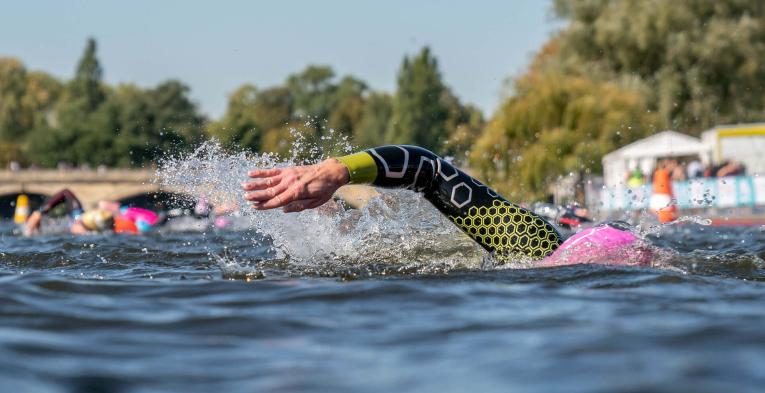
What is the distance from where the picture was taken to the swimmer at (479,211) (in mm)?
5379

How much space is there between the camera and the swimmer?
17.6ft

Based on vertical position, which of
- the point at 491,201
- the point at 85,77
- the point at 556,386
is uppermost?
the point at 85,77

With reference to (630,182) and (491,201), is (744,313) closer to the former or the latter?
(491,201)

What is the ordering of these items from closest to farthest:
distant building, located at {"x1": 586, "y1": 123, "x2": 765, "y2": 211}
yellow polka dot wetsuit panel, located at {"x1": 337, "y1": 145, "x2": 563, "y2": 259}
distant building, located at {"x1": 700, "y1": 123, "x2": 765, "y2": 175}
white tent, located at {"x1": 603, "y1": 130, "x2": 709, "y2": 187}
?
yellow polka dot wetsuit panel, located at {"x1": 337, "y1": 145, "x2": 563, "y2": 259}
distant building, located at {"x1": 586, "y1": 123, "x2": 765, "y2": 211}
distant building, located at {"x1": 700, "y1": 123, "x2": 765, "y2": 175}
white tent, located at {"x1": 603, "y1": 130, "x2": 709, "y2": 187}

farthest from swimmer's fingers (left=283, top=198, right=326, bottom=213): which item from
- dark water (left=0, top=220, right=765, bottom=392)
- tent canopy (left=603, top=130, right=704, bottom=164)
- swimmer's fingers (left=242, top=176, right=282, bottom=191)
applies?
tent canopy (left=603, top=130, right=704, bottom=164)

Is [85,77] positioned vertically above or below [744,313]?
above

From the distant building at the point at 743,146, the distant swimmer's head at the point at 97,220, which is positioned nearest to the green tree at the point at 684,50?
the distant building at the point at 743,146

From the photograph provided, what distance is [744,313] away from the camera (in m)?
3.57

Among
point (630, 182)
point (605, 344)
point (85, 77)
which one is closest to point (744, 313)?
point (605, 344)

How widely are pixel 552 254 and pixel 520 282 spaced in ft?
3.35

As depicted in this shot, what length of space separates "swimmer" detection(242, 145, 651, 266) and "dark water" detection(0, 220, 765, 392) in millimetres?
433

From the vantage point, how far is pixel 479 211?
5828 millimetres

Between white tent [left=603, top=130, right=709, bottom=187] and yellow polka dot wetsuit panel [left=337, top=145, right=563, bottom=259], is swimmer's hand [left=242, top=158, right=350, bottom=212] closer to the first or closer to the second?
yellow polka dot wetsuit panel [left=337, top=145, right=563, bottom=259]

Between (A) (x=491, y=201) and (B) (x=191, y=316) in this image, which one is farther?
(A) (x=491, y=201)
